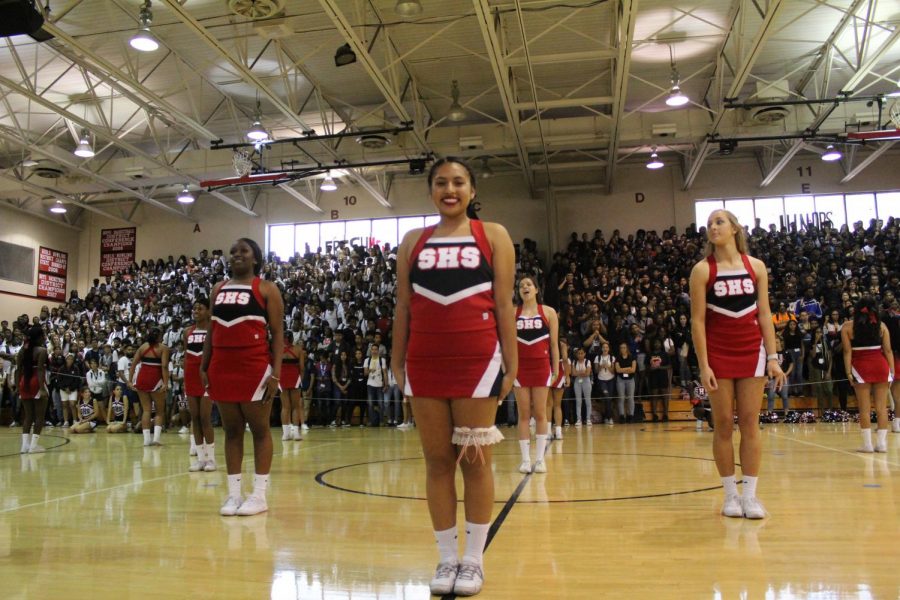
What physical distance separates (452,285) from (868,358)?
7.19m

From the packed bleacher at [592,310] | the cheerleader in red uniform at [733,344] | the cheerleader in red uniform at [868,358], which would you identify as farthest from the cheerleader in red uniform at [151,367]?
the cheerleader in red uniform at [868,358]

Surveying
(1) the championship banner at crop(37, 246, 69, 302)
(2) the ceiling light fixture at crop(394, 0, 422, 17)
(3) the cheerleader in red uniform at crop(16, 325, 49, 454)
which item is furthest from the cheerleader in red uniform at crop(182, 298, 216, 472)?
(1) the championship banner at crop(37, 246, 69, 302)

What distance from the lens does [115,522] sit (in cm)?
439

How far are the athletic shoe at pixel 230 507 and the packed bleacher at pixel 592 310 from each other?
973 centimetres

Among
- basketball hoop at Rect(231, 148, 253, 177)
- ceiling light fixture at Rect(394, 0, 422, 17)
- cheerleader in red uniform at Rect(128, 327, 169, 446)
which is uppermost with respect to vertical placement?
ceiling light fixture at Rect(394, 0, 422, 17)

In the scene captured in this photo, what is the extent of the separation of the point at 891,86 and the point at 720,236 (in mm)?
18392

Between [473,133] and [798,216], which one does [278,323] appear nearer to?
[473,133]

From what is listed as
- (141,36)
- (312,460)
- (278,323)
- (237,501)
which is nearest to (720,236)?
(278,323)

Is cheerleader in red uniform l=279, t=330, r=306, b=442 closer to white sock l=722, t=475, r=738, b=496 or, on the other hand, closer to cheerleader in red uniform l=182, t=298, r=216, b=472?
cheerleader in red uniform l=182, t=298, r=216, b=472

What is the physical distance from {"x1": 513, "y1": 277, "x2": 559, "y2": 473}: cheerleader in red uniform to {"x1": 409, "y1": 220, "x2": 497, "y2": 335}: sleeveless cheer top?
387cm

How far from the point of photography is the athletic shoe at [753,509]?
4.14m

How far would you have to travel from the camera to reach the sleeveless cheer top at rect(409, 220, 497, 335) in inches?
112

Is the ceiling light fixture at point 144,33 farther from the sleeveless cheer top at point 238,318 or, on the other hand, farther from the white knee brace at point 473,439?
the white knee brace at point 473,439

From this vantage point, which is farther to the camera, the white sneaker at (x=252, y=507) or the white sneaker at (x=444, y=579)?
the white sneaker at (x=252, y=507)
